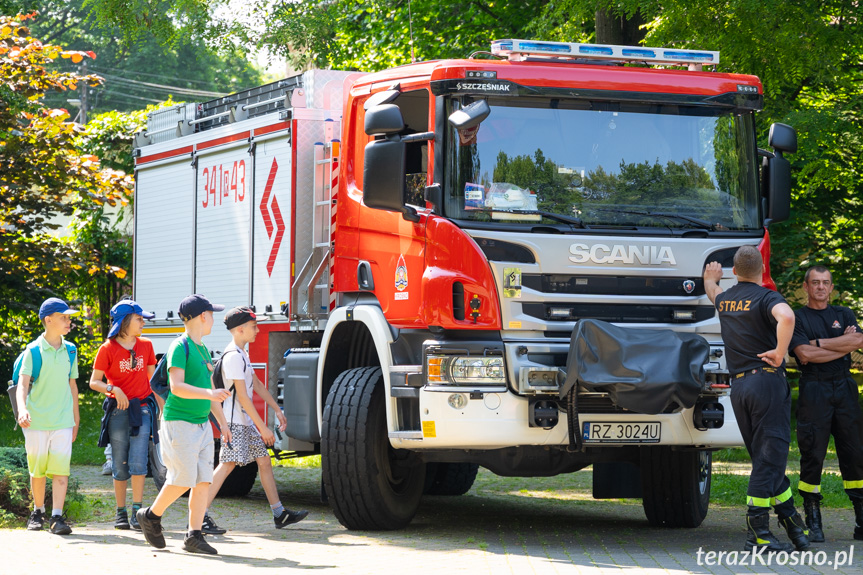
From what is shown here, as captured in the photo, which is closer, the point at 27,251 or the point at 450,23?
the point at 27,251

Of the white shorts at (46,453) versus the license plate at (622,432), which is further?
the white shorts at (46,453)

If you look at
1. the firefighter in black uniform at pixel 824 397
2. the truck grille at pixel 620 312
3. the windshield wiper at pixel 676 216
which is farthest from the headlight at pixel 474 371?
the firefighter in black uniform at pixel 824 397

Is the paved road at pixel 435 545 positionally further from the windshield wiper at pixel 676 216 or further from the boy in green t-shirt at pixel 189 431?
the windshield wiper at pixel 676 216

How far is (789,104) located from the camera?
13.8 m

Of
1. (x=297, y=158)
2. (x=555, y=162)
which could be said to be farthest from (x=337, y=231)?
(x=555, y=162)

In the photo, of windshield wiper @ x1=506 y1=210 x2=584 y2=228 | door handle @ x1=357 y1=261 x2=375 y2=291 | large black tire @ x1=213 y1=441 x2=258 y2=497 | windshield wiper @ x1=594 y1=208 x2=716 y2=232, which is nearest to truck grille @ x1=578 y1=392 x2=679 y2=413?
windshield wiper @ x1=506 y1=210 x2=584 y2=228

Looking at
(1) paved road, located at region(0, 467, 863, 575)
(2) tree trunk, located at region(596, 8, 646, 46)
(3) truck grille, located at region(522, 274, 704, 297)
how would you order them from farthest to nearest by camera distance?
(2) tree trunk, located at region(596, 8, 646, 46) → (3) truck grille, located at region(522, 274, 704, 297) → (1) paved road, located at region(0, 467, 863, 575)

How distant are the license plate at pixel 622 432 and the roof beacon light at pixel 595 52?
262cm

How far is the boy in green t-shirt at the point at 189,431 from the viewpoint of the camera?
7.81m

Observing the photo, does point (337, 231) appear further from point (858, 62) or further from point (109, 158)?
point (109, 158)

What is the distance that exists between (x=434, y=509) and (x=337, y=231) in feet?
10.0

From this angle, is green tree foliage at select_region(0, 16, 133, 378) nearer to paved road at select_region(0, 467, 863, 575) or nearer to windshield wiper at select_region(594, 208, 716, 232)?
paved road at select_region(0, 467, 863, 575)

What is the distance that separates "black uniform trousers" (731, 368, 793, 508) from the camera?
788 centimetres

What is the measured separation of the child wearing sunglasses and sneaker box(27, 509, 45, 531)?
0.53m
